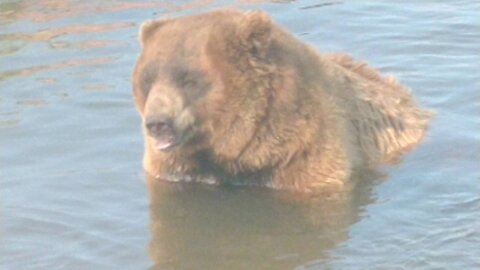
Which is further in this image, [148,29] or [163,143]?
[148,29]

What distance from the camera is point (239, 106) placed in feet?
29.9

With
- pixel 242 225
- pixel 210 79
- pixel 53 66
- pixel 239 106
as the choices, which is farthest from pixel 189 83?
pixel 53 66

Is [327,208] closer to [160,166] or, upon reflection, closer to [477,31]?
[160,166]

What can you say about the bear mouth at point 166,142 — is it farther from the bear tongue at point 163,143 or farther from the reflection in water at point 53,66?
the reflection in water at point 53,66

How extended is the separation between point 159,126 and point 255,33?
3.14 ft

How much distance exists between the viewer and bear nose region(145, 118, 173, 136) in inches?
344

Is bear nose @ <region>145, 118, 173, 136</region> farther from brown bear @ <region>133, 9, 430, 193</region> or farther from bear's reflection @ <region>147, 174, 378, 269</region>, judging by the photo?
bear's reflection @ <region>147, 174, 378, 269</region>

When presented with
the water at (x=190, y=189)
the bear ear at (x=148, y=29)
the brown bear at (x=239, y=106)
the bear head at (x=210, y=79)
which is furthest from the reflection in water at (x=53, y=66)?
the bear head at (x=210, y=79)

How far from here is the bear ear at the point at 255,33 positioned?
362 inches

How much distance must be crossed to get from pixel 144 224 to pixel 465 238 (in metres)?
2.04

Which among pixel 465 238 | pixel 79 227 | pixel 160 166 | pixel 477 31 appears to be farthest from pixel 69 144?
pixel 477 31

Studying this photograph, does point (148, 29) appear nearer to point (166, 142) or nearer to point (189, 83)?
point (189, 83)

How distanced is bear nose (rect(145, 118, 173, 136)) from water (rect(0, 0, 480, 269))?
598 mm

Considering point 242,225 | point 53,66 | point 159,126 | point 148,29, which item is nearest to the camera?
point 159,126
